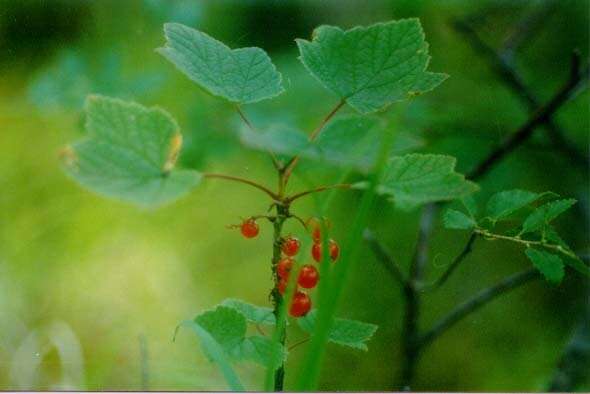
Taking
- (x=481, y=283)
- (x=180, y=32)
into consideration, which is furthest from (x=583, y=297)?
(x=180, y=32)

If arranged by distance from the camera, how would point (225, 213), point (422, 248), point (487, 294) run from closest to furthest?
point (487, 294), point (422, 248), point (225, 213)

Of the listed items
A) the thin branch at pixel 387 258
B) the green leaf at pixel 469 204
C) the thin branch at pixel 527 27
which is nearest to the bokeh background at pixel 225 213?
the thin branch at pixel 527 27

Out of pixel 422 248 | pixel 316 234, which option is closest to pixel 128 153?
pixel 316 234

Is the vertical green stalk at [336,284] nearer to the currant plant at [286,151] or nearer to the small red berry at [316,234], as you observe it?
the currant plant at [286,151]

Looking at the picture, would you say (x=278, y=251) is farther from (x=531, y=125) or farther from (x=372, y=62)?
(x=531, y=125)

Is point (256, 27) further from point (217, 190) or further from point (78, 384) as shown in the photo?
point (78, 384)

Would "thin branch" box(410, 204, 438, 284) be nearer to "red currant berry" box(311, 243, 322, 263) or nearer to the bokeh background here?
the bokeh background
